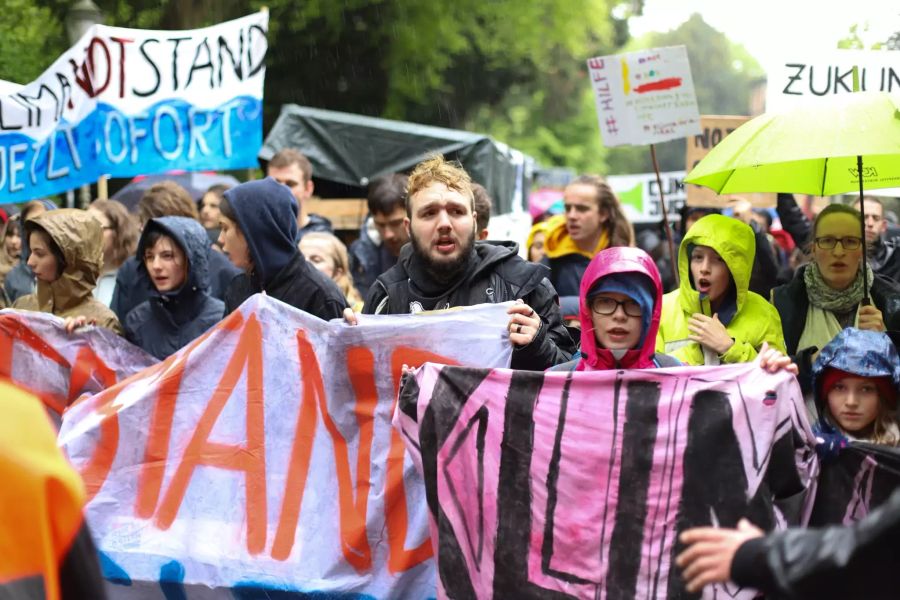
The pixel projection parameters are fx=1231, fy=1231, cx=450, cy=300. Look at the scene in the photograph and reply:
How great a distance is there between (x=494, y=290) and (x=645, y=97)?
126 inches

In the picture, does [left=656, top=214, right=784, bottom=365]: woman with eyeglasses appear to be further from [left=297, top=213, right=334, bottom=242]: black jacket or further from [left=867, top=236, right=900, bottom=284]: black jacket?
[left=297, top=213, right=334, bottom=242]: black jacket

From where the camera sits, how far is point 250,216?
15.2ft

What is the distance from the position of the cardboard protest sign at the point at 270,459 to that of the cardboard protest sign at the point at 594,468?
1.23 feet

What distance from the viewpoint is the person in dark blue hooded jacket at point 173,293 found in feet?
17.0

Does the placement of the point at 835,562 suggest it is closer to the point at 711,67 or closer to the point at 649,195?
the point at 649,195

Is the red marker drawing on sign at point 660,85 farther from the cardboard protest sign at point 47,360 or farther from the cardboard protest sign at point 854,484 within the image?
the cardboard protest sign at point 854,484

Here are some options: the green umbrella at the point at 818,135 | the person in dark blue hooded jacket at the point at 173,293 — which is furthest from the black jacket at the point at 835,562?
the person in dark blue hooded jacket at the point at 173,293

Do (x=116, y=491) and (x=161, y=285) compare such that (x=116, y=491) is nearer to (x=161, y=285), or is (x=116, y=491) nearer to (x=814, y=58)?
(x=161, y=285)

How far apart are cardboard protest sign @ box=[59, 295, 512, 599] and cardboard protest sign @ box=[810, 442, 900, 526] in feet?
3.56

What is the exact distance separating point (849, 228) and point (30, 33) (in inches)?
257

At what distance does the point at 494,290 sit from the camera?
4152 mm

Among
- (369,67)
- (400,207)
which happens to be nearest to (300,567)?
(400,207)

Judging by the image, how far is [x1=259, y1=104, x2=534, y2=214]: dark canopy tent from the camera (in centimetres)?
1053

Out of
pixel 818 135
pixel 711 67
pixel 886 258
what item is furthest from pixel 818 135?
pixel 711 67
